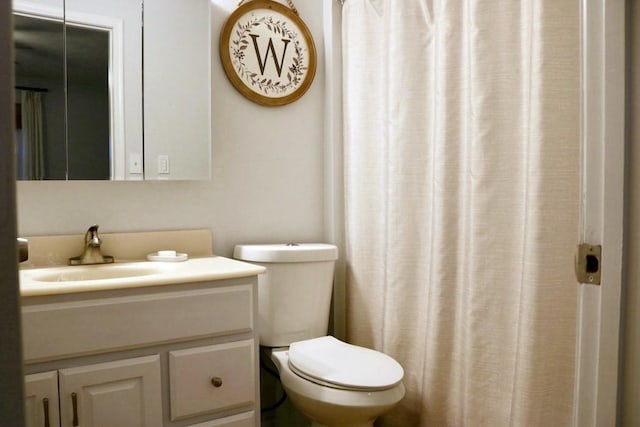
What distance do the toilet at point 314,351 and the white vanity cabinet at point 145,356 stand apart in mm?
191

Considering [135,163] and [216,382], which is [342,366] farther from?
[135,163]

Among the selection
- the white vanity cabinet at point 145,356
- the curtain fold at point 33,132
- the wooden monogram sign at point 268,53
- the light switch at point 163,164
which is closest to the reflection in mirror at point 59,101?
the curtain fold at point 33,132

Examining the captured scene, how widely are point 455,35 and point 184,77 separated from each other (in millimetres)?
1043

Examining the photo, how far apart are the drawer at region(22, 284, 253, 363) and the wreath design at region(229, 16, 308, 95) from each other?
0.98 metres

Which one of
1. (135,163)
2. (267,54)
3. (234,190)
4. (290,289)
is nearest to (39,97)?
(135,163)

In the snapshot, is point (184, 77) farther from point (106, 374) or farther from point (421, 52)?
point (106, 374)

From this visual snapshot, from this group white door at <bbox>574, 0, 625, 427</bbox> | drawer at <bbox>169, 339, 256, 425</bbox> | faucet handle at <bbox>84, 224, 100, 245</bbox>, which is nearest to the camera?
white door at <bbox>574, 0, 625, 427</bbox>

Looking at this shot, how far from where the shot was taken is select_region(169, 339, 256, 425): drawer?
1.36m

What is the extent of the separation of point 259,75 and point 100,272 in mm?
1060

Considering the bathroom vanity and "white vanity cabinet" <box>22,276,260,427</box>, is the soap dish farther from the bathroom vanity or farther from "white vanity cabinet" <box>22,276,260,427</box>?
"white vanity cabinet" <box>22,276,260,427</box>

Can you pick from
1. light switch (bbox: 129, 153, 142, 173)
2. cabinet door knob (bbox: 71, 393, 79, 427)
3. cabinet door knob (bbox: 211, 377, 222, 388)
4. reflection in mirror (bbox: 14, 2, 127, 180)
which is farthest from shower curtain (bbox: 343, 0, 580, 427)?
cabinet door knob (bbox: 71, 393, 79, 427)

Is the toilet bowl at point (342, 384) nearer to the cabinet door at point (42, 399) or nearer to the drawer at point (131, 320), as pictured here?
the drawer at point (131, 320)

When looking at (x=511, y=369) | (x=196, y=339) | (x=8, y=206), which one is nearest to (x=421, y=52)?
(x=511, y=369)

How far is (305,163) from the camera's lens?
216 cm
